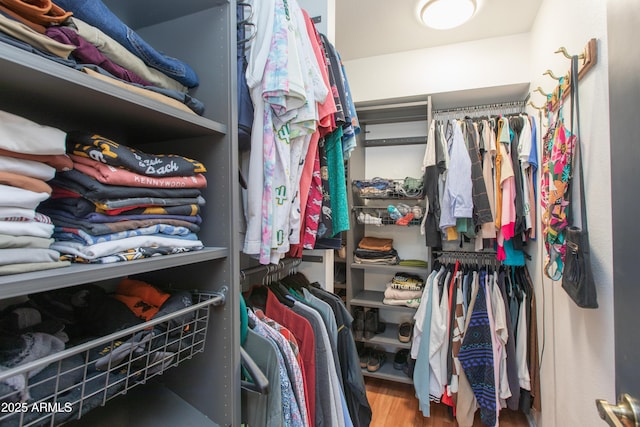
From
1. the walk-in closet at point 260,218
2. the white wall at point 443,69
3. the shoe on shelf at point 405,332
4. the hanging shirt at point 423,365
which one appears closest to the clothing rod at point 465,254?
the walk-in closet at point 260,218

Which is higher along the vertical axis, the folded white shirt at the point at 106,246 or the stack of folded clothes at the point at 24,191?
the stack of folded clothes at the point at 24,191

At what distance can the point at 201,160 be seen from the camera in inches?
33.0

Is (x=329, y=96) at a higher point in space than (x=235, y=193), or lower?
higher

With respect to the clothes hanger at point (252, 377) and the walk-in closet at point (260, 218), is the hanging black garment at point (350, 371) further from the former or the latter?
the clothes hanger at point (252, 377)

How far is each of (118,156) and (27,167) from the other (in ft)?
0.45

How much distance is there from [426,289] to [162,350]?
1.86 metres

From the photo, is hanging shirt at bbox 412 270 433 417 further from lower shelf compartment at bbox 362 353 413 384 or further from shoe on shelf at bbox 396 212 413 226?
shoe on shelf at bbox 396 212 413 226

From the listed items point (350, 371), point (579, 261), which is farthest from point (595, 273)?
point (350, 371)

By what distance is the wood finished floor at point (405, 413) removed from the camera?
2.00 meters

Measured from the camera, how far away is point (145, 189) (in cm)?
65

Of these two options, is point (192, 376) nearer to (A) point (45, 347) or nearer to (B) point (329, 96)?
(A) point (45, 347)

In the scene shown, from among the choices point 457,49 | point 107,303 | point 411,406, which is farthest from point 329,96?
point 411,406

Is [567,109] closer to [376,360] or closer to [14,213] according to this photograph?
[14,213]

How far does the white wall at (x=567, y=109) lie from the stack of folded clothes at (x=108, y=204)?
1282 mm
